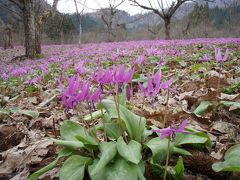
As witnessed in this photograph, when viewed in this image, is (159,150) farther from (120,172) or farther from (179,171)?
(120,172)

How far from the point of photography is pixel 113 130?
1.55m

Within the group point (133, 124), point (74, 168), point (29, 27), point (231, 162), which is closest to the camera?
point (231, 162)

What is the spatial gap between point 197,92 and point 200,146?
153cm

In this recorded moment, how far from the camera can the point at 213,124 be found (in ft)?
6.29

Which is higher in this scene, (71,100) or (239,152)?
(71,100)

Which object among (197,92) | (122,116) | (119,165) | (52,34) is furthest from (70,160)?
(52,34)

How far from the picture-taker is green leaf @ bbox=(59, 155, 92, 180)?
1262 millimetres

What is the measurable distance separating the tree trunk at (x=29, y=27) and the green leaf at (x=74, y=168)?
12204mm

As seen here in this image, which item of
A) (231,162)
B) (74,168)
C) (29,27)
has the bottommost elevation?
(74,168)

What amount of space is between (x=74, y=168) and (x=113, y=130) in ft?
1.10

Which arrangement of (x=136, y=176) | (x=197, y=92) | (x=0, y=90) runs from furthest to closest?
(x=0, y=90) < (x=197, y=92) < (x=136, y=176)

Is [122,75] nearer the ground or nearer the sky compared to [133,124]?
nearer the sky

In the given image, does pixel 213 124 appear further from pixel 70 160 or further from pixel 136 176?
pixel 70 160

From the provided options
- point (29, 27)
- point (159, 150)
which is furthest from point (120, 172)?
point (29, 27)
